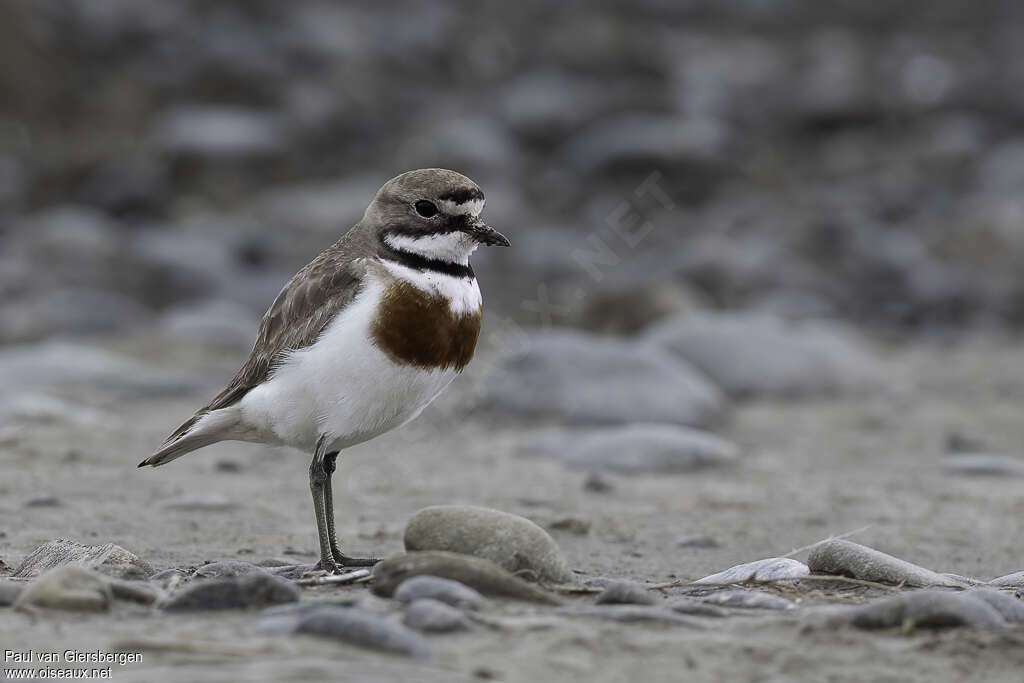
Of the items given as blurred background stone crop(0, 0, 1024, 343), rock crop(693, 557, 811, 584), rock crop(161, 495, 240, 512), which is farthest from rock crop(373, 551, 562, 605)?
blurred background stone crop(0, 0, 1024, 343)

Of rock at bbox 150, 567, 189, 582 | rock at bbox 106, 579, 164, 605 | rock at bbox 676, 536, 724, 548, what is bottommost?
rock at bbox 676, 536, 724, 548

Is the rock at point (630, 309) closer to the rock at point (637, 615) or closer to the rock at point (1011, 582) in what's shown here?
the rock at point (1011, 582)

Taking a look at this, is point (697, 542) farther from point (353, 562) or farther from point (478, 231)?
point (478, 231)

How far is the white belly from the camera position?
443 cm

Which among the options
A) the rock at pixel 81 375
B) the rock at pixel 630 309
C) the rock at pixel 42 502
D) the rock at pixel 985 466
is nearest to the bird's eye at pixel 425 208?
the rock at pixel 42 502

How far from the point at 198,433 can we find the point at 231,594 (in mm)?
1386

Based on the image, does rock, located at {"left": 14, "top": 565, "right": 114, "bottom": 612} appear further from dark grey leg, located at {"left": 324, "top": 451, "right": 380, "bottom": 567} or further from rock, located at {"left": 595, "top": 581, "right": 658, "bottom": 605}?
rock, located at {"left": 595, "top": 581, "right": 658, "bottom": 605}

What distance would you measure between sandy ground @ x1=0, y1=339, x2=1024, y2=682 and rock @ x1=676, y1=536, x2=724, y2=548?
16 cm

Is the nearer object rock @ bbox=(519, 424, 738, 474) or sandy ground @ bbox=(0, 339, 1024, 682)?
sandy ground @ bbox=(0, 339, 1024, 682)

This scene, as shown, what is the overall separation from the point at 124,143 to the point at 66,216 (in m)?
2.08

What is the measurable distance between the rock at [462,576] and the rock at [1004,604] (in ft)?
3.66

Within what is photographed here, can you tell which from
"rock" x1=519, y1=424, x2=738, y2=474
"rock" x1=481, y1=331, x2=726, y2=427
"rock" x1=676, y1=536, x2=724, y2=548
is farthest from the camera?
"rock" x1=481, y1=331, x2=726, y2=427

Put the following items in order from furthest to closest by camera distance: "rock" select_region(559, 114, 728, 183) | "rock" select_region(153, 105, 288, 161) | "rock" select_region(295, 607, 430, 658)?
1. "rock" select_region(559, 114, 728, 183)
2. "rock" select_region(153, 105, 288, 161)
3. "rock" select_region(295, 607, 430, 658)

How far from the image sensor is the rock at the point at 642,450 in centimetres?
718
